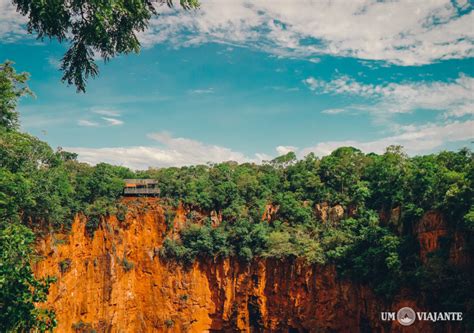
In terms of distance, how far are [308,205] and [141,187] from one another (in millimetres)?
12568

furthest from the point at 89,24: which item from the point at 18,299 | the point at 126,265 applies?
the point at 126,265

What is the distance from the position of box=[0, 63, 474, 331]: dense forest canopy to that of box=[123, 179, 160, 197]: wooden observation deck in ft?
2.37

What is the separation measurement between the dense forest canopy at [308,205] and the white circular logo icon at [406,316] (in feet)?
3.33

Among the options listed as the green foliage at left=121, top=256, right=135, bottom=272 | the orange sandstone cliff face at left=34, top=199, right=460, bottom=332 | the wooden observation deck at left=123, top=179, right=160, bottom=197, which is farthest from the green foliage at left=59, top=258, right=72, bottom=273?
the wooden observation deck at left=123, top=179, right=160, bottom=197

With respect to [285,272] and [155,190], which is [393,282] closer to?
[285,272]

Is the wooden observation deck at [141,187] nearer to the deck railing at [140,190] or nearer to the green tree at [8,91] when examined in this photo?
the deck railing at [140,190]

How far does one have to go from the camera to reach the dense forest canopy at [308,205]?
1761 cm

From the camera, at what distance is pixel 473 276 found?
16.4 m

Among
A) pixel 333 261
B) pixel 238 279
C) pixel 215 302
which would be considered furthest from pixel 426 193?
pixel 215 302

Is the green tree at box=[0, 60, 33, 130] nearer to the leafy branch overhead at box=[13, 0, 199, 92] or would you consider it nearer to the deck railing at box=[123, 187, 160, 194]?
the leafy branch overhead at box=[13, 0, 199, 92]

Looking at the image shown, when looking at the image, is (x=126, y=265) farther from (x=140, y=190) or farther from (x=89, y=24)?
(x=89, y=24)

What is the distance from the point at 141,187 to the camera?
2688 centimetres

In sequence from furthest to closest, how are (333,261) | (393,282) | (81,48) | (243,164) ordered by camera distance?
(243,164) → (333,261) → (393,282) → (81,48)

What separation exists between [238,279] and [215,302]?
7.89ft
